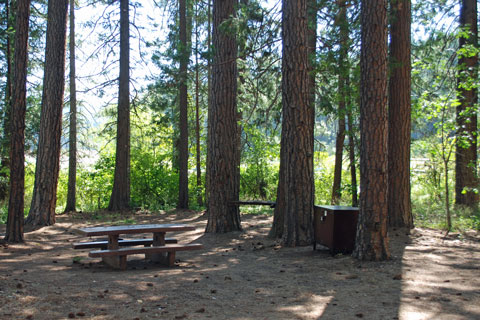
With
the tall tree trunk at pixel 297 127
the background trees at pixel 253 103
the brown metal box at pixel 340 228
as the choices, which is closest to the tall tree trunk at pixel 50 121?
the background trees at pixel 253 103

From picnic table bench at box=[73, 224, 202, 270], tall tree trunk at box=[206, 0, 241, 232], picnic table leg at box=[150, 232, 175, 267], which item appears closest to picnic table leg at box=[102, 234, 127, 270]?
picnic table bench at box=[73, 224, 202, 270]

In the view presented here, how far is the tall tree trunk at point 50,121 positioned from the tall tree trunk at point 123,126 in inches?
166

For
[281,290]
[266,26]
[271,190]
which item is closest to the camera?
[281,290]

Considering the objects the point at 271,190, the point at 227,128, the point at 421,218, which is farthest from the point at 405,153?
the point at 271,190

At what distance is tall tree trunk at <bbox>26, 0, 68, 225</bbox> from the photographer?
12359 millimetres

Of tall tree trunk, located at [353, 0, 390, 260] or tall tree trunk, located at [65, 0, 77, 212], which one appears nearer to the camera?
tall tree trunk, located at [353, 0, 390, 260]

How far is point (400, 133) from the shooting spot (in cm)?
1070

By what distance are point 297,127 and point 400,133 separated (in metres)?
3.09

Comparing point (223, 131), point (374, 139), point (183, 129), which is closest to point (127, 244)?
point (223, 131)

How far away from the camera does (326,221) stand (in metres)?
8.06

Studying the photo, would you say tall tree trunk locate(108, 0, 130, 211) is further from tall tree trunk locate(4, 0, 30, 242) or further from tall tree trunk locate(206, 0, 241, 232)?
tall tree trunk locate(4, 0, 30, 242)

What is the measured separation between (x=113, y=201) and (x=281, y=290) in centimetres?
1223

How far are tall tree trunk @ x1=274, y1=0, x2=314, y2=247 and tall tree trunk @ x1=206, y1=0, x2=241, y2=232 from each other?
2.06m

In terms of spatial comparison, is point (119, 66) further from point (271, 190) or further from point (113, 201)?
point (271, 190)
